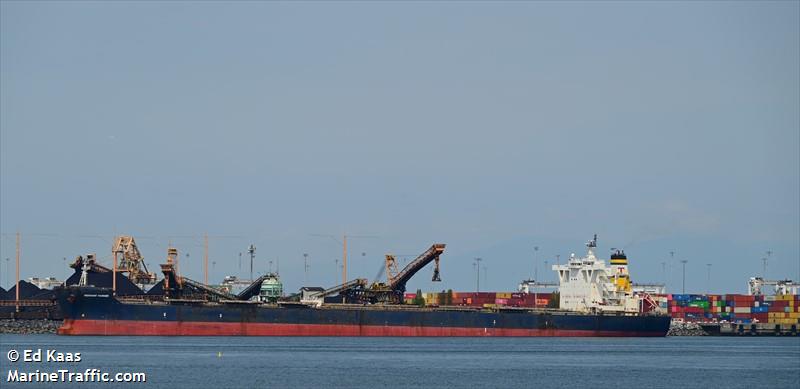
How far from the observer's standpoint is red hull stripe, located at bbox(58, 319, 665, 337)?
292ft

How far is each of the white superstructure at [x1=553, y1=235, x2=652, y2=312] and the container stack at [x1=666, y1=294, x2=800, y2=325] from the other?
28.0 metres

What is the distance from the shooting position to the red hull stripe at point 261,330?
292ft

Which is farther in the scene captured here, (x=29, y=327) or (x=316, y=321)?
(x=29, y=327)

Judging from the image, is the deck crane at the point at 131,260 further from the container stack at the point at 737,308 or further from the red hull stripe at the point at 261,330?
the container stack at the point at 737,308

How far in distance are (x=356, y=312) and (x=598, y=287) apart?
20808mm

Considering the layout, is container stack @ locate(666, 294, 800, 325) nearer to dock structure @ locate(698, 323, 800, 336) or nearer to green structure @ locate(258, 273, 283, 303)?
dock structure @ locate(698, 323, 800, 336)

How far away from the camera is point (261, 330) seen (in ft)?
305

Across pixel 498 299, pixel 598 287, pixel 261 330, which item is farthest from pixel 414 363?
pixel 498 299

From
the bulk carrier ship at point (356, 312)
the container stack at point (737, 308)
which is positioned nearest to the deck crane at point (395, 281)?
the bulk carrier ship at point (356, 312)

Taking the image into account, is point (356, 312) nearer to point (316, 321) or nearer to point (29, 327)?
point (316, 321)

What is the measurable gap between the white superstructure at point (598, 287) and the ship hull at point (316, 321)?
2399mm

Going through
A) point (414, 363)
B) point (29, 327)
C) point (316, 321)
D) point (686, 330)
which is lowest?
point (414, 363)

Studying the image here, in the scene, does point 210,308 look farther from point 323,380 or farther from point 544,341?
point 323,380

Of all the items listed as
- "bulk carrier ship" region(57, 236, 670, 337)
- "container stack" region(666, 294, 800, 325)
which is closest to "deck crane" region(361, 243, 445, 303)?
"bulk carrier ship" region(57, 236, 670, 337)
